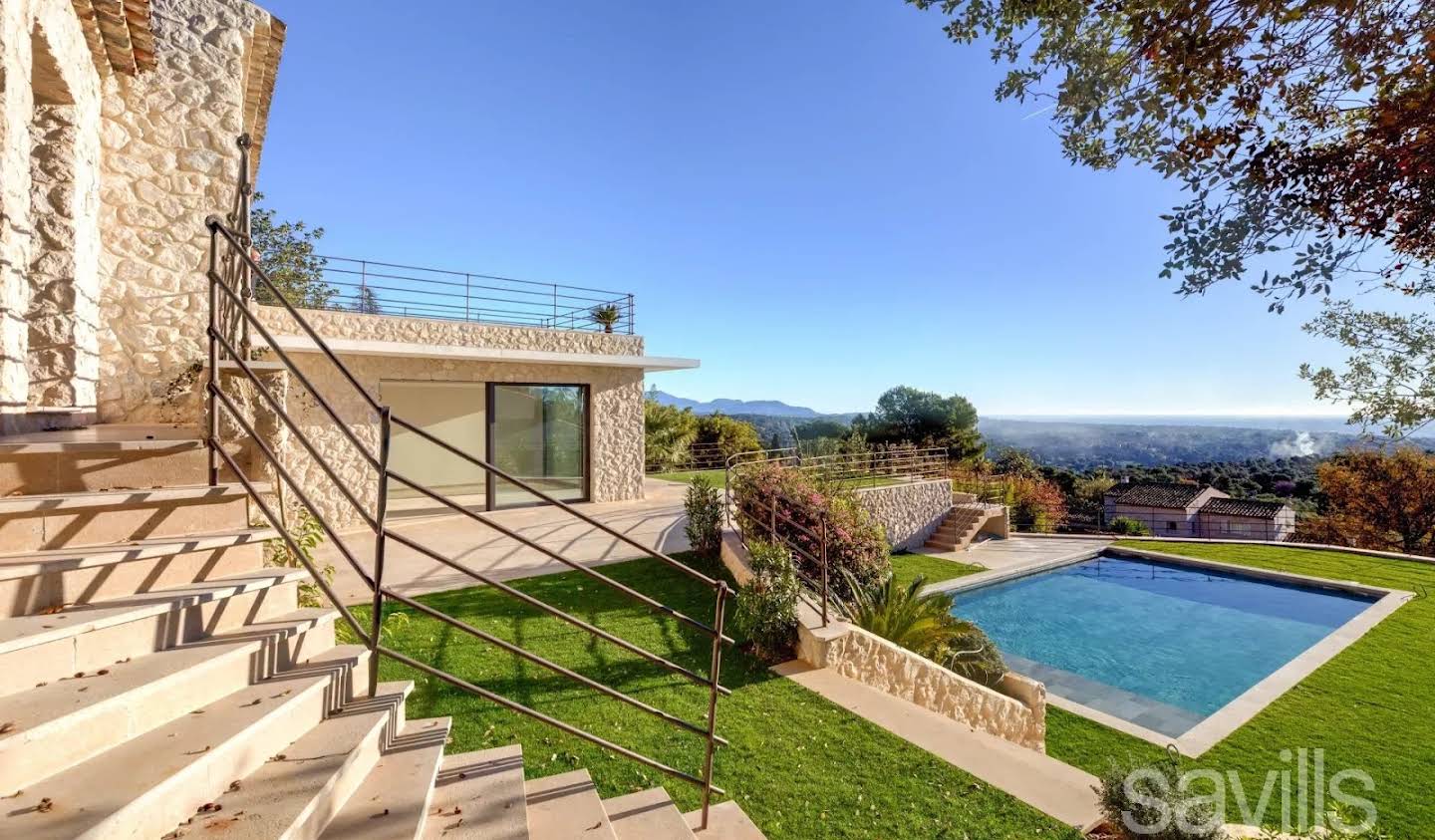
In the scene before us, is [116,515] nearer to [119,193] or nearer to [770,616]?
[770,616]

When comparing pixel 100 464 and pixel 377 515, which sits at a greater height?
pixel 100 464

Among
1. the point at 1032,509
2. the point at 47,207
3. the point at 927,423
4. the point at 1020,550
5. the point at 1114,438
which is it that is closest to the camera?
the point at 47,207

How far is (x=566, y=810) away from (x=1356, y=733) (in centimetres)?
714

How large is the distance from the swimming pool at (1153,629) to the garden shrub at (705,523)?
14.1ft

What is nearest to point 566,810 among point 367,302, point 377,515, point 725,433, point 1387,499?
point 377,515

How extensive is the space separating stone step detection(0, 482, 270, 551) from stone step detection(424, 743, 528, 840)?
167cm

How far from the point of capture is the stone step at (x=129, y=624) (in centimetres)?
171

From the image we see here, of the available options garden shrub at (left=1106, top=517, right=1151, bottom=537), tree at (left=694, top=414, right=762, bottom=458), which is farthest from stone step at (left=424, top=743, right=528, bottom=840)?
garden shrub at (left=1106, top=517, right=1151, bottom=537)

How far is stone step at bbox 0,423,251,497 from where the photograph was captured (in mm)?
2633

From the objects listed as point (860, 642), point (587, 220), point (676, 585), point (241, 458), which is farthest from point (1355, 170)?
point (587, 220)

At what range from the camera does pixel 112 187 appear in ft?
17.3

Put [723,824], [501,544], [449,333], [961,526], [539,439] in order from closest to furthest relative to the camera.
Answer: [723,824]
[501,544]
[449,333]
[539,439]
[961,526]

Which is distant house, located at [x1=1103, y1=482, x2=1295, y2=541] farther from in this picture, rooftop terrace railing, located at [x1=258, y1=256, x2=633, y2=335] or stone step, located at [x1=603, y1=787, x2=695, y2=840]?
stone step, located at [x1=603, y1=787, x2=695, y2=840]

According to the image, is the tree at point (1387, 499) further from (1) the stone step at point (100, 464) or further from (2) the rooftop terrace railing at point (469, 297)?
(1) the stone step at point (100, 464)
